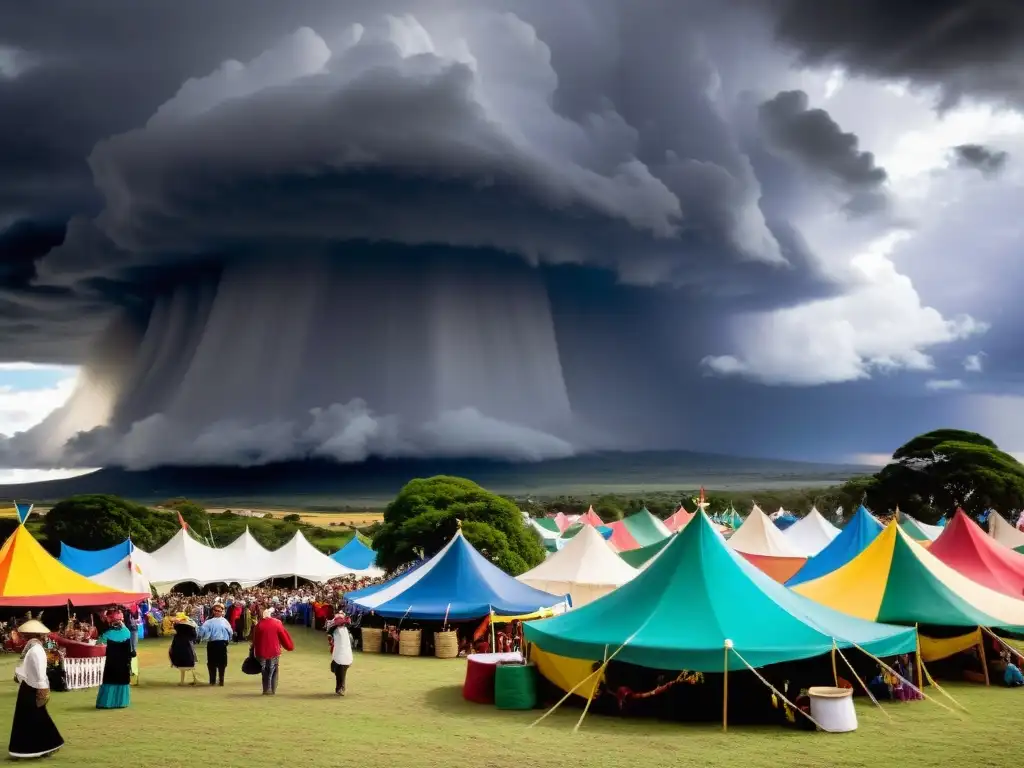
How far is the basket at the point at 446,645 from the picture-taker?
21.1 meters

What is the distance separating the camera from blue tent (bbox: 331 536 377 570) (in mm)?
42156

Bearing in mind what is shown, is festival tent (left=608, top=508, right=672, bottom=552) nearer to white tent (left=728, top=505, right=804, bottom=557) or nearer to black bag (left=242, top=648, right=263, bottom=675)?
white tent (left=728, top=505, right=804, bottom=557)

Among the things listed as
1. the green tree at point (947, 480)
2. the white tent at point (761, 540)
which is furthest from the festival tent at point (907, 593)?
the green tree at point (947, 480)

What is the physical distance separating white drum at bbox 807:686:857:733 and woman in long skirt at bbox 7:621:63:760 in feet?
28.8

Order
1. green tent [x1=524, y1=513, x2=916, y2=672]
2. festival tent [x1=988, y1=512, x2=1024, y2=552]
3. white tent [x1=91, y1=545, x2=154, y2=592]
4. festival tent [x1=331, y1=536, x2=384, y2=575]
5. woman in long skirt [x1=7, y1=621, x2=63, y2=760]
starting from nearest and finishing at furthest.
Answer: woman in long skirt [x1=7, y1=621, x2=63, y2=760], green tent [x1=524, y1=513, x2=916, y2=672], white tent [x1=91, y1=545, x2=154, y2=592], festival tent [x1=988, y1=512, x2=1024, y2=552], festival tent [x1=331, y1=536, x2=384, y2=575]

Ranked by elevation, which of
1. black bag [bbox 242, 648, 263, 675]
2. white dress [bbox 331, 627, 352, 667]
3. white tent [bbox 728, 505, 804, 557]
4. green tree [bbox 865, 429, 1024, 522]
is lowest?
black bag [bbox 242, 648, 263, 675]

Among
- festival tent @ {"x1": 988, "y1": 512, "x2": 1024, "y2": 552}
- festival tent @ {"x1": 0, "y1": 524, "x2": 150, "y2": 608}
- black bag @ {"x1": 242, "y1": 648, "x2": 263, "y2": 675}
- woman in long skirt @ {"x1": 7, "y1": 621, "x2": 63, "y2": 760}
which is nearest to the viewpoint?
woman in long skirt @ {"x1": 7, "y1": 621, "x2": 63, "y2": 760}

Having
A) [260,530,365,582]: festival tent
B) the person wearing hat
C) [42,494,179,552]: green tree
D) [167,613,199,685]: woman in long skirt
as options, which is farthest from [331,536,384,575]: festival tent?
the person wearing hat

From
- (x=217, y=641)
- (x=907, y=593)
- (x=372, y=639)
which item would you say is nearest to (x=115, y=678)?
(x=217, y=641)

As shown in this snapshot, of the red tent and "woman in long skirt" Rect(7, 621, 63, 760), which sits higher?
the red tent

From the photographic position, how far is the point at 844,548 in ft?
74.8

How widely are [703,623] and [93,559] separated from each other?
27.7m

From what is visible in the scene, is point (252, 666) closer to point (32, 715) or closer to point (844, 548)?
point (32, 715)

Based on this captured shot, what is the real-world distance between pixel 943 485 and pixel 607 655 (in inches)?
1851
